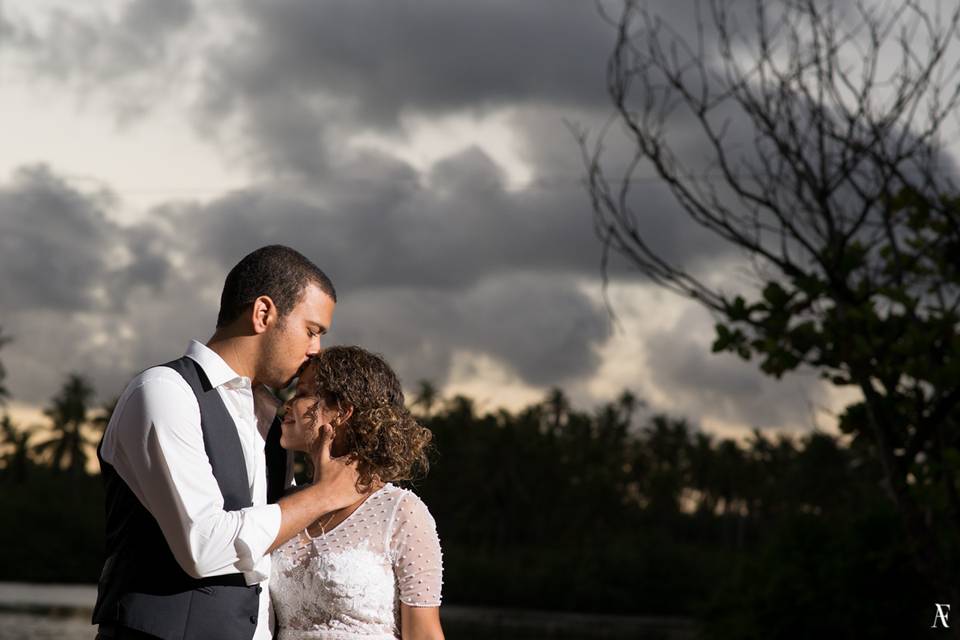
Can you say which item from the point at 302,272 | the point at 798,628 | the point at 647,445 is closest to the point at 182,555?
the point at 302,272

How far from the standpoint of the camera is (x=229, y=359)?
310 cm

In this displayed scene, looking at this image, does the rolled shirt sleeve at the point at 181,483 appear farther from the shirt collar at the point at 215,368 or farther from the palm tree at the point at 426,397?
the palm tree at the point at 426,397

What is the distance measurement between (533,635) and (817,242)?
119 ft

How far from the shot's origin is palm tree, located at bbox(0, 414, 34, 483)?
74.1 meters

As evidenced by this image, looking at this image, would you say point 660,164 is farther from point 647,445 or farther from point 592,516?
point 647,445

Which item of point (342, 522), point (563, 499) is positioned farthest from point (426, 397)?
point (342, 522)

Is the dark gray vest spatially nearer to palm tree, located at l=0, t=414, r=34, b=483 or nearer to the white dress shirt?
the white dress shirt

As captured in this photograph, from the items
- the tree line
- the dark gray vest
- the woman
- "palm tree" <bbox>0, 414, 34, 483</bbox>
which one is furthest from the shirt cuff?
"palm tree" <bbox>0, 414, 34, 483</bbox>

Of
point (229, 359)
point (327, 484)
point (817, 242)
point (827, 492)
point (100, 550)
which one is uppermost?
point (827, 492)

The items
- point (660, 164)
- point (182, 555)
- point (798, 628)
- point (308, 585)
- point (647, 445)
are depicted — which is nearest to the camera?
point (182, 555)

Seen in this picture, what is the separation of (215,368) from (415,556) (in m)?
0.73

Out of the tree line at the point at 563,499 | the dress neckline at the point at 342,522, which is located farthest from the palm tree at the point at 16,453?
→ the dress neckline at the point at 342,522

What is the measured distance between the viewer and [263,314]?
10.2ft

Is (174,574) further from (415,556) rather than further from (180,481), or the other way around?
(415,556)
